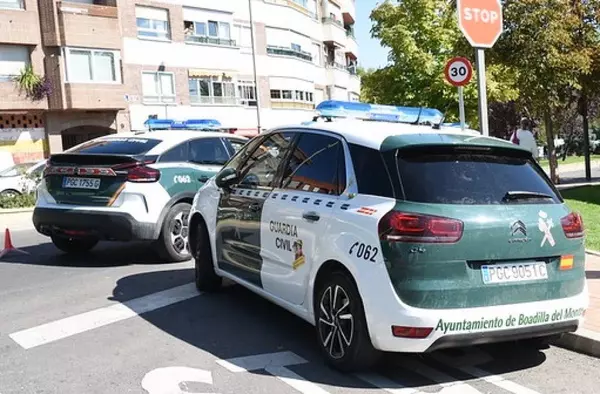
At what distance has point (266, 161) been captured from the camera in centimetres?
574

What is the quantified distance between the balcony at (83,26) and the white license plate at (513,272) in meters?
28.1

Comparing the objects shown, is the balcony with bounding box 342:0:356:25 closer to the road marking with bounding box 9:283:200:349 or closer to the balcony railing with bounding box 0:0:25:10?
the balcony railing with bounding box 0:0:25:10

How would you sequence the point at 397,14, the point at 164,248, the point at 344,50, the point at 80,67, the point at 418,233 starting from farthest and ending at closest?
the point at 344,50, the point at 80,67, the point at 397,14, the point at 164,248, the point at 418,233

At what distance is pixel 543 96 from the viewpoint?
58.6 feet

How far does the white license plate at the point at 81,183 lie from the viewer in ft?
26.2

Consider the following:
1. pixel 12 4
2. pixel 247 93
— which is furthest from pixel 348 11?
pixel 12 4

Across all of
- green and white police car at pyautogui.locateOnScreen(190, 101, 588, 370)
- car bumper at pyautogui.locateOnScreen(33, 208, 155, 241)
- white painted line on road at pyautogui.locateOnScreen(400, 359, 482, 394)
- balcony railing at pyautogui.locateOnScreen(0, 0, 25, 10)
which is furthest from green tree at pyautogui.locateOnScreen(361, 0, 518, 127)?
white painted line on road at pyautogui.locateOnScreen(400, 359, 482, 394)

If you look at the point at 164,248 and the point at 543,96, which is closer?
the point at 164,248

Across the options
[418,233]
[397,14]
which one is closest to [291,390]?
[418,233]

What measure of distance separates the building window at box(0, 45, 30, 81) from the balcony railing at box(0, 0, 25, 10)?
1.66 metres

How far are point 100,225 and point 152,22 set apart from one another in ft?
88.1

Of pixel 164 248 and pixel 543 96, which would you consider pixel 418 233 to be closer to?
pixel 164 248

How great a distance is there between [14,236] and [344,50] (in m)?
42.8

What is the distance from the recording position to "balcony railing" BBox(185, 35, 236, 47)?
112 ft
